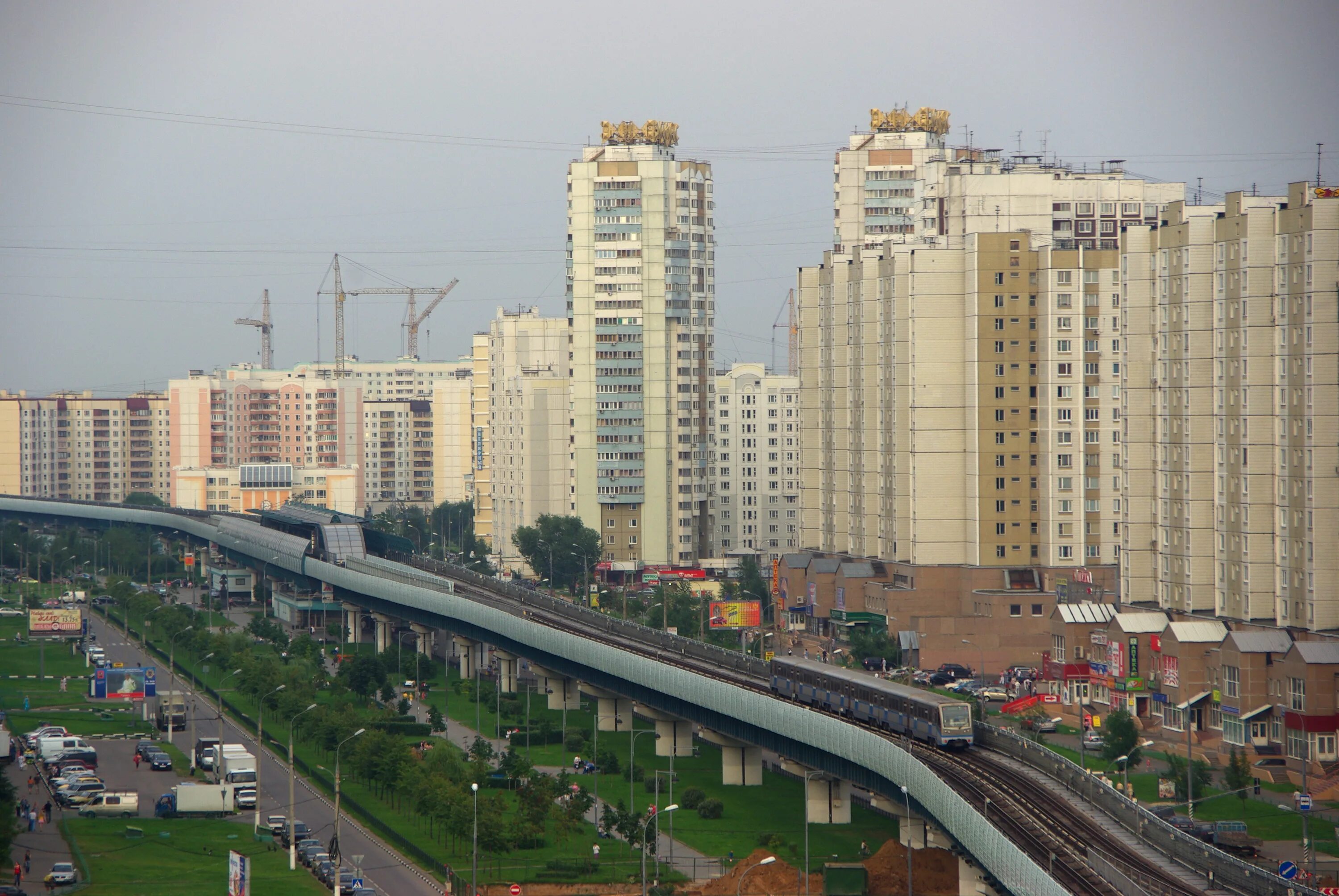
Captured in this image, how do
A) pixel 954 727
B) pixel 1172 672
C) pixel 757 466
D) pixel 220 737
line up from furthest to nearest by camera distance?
1. pixel 757 466
2. pixel 220 737
3. pixel 1172 672
4. pixel 954 727

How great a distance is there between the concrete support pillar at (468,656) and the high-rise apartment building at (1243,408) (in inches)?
1848

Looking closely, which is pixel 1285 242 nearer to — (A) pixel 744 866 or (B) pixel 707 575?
(A) pixel 744 866

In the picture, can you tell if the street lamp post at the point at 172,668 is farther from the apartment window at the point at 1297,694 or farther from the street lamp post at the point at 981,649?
the apartment window at the point at 1297,694

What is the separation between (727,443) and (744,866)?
125 m

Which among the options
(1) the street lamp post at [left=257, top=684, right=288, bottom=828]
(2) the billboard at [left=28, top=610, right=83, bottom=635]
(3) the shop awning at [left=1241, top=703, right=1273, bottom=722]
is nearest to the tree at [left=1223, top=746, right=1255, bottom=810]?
(3) the shop awning at [left=1241, top=703, right=1273, bottom=722]

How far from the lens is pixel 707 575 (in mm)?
172250

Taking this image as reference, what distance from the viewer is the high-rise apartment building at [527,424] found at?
601 feet

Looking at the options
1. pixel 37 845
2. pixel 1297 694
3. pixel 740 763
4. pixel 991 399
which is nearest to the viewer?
pixel 37 845

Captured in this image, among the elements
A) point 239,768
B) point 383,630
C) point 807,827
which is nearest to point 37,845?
point 239,768

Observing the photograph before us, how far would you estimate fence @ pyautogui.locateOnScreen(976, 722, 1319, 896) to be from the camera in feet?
167

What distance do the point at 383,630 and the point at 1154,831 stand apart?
9172cm

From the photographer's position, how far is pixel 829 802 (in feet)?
256

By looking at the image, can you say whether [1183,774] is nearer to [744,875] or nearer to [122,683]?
[744,875]

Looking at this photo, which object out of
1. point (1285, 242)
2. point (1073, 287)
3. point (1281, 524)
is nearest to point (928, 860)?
point (1281, 524)
